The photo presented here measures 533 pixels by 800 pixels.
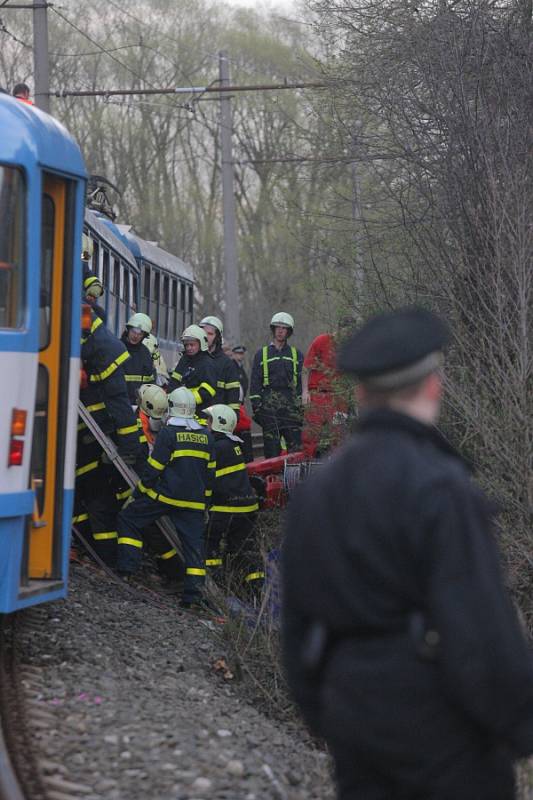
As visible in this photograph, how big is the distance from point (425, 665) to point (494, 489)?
653cm

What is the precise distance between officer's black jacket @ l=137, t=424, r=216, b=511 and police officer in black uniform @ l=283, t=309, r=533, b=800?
6.97 meters

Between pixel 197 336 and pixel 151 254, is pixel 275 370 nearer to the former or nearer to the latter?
pixel 197 336

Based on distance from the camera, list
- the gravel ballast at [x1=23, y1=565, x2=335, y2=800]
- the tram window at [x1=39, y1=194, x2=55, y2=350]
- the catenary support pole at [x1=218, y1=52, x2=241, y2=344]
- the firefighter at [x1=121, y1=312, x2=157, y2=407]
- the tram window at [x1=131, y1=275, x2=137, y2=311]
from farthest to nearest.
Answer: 1. the catenary support pole at [x1=218, y1=52, x2=241, y2=344]
2. the tram window at [x1=131, y1=275, x2=137, y2=311]
3. the firefighter at [x1=121, y1=312, x2=157, y2=407]
4. the tram window at [x1=39, y1=194, x2=55, y2=350]
5. the gravel ballast at [x1=23, y1=565, x2=335, y2=800]

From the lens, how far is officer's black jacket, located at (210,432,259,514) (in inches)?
438

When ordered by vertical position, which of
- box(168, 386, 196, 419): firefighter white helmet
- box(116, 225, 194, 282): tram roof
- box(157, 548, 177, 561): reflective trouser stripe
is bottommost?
box(157, 548, 177, 561): reflective trouser stripe

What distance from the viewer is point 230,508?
11.2 m

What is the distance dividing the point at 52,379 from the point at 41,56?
10964 mm

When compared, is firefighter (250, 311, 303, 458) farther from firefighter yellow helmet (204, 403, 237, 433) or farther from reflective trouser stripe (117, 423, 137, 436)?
reflective trouser stripe (117, 423, 137, 436)

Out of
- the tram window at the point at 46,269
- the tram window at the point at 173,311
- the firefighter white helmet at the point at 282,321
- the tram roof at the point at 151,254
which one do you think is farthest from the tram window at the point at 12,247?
the tram window at the point at 173,311

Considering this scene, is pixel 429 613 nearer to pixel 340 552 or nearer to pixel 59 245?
pixel 340 552

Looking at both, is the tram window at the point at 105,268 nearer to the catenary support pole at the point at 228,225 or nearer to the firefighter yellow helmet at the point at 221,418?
the firefighter yellow helmet at the point at 221,418

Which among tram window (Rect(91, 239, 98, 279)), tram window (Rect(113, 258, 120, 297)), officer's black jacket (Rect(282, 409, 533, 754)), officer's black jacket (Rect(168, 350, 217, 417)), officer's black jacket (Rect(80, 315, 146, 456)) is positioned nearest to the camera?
officer's black jacket (Rect(282, 409, 533, 754))

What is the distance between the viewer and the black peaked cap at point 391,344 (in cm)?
321

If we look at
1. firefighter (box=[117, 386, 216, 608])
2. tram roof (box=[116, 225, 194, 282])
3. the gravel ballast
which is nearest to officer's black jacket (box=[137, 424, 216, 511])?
firefighter (box=[117, 386, 216, 608])
